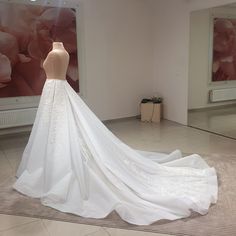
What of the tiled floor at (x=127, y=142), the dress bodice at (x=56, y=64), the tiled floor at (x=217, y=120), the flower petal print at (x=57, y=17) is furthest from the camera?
the tiled floor at (x=217, y=120)

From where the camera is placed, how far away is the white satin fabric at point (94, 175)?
2.56 metres

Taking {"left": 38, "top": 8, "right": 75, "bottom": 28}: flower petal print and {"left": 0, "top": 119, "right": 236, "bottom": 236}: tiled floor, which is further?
{"left": 38, "top": 8, "right": 75, "bottom": 28}: flower petal print

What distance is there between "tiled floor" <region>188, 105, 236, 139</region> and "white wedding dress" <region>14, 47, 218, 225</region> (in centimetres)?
231

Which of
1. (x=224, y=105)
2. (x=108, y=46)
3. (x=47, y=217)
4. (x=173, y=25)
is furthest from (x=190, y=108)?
(x=47, y=217)

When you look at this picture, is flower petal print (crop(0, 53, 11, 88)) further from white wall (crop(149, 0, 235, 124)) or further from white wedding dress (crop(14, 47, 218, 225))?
white wall (crop(149, 0, 235, 124))

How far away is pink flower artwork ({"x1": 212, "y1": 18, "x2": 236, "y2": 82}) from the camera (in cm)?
609

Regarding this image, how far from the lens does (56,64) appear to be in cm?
305

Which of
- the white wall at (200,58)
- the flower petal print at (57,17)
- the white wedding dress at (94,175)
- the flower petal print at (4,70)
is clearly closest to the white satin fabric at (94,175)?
the white wedding dress at (94,175)

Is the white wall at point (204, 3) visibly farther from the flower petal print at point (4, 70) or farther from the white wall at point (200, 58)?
the flower petal print at point (4, 70)

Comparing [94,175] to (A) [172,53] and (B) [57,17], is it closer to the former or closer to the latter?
(B) [57,17]

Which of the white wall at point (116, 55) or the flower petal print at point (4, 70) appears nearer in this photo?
the flower petal print at point (4, 70)

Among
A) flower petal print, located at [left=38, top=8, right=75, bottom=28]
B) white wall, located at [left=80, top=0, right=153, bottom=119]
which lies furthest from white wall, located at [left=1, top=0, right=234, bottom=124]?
flower petal print, located at [left=38, top=8, right=75, bottom=28]

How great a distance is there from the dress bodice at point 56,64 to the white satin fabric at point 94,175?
66 millimetres

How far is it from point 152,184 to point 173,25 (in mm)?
3933
